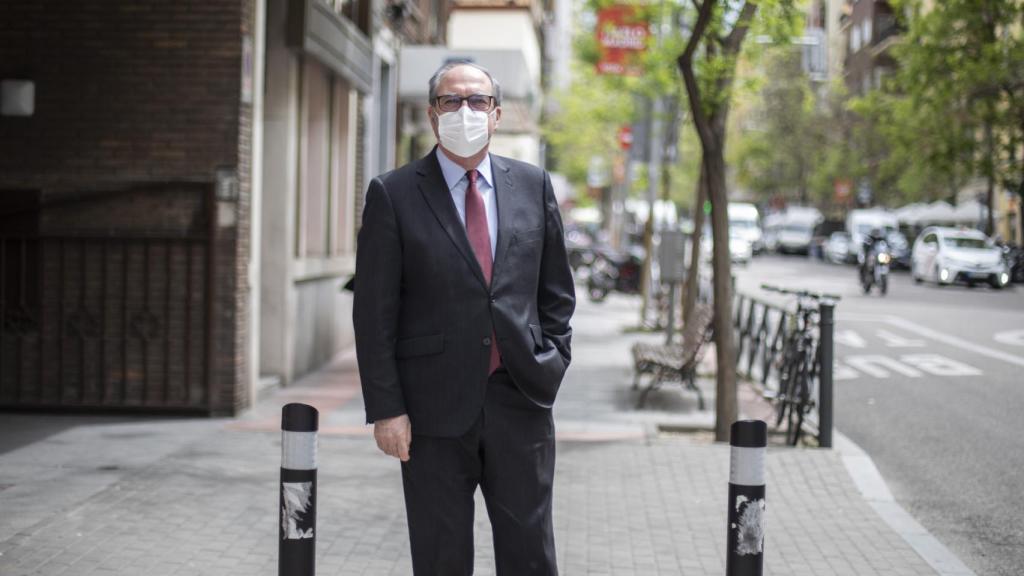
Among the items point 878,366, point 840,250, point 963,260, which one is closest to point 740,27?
point 878,366

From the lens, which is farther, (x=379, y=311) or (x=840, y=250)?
(x=840, y=250)

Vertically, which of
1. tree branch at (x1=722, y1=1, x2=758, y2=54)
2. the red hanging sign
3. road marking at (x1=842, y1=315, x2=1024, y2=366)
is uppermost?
the red hanging sign

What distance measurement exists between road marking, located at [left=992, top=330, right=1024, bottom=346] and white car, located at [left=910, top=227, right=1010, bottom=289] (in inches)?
645

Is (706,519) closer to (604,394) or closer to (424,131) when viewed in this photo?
(604,394)

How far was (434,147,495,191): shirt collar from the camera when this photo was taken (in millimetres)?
4137

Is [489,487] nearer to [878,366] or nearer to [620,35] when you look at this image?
[878,366]

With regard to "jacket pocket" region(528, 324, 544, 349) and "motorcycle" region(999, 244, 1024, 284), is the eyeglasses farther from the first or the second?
"motorcycle" region(999, 244, 1024, 284)

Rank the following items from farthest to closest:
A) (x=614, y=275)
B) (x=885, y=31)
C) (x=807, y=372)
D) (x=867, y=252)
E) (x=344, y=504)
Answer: (x=885, y=31)
(x=867, y=252)
(x=614, y=275)
(x=807, y=372)
(x=344, y=504)

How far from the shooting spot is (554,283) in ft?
13.8

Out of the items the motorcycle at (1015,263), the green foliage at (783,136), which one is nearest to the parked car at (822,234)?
the green foliage at (783,136)

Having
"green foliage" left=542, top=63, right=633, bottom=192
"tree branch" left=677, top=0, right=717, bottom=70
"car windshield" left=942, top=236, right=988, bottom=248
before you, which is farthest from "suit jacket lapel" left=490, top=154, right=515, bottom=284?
"green foliage" left=542, top=63, right=633, bottom=192

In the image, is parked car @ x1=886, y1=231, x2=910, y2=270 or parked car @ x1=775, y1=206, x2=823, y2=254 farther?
parked car @ x1=775, y1=206, x2=823, y2=254

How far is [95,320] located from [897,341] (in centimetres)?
1187

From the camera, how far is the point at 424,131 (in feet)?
78.6
